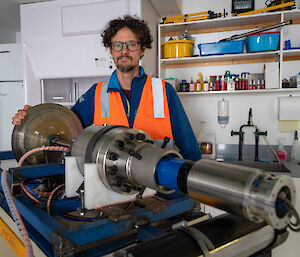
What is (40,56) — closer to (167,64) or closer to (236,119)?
(167,64)

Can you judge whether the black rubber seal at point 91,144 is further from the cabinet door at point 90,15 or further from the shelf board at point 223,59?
the shelf board at point 223,59

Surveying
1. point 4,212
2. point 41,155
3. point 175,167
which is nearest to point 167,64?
point 41,155

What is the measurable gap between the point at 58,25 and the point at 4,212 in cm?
223

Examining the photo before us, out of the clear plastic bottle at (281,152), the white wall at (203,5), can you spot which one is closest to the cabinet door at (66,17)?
the white wall at (203,5)

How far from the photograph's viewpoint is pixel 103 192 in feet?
2.11

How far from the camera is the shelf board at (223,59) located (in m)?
2.55

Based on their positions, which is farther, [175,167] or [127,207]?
[127,207]

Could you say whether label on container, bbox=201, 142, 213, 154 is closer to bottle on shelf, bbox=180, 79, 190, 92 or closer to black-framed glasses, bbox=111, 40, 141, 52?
bottle on shelf, bbox=180, 79, 190, 92

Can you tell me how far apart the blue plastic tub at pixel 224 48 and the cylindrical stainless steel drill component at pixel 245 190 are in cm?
233

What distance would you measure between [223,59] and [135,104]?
164 cm

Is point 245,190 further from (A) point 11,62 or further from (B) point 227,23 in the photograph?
(A) point 11,62

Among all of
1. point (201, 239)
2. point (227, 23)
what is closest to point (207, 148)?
point (227, 23)

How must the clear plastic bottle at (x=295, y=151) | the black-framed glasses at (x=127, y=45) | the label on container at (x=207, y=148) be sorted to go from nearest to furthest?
the black-framed glasses at (x=127, y=45), the clear plastic bottle at (x=295, y=151), the label on container at (x=207, y=148)

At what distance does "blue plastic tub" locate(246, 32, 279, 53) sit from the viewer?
7.88ft
